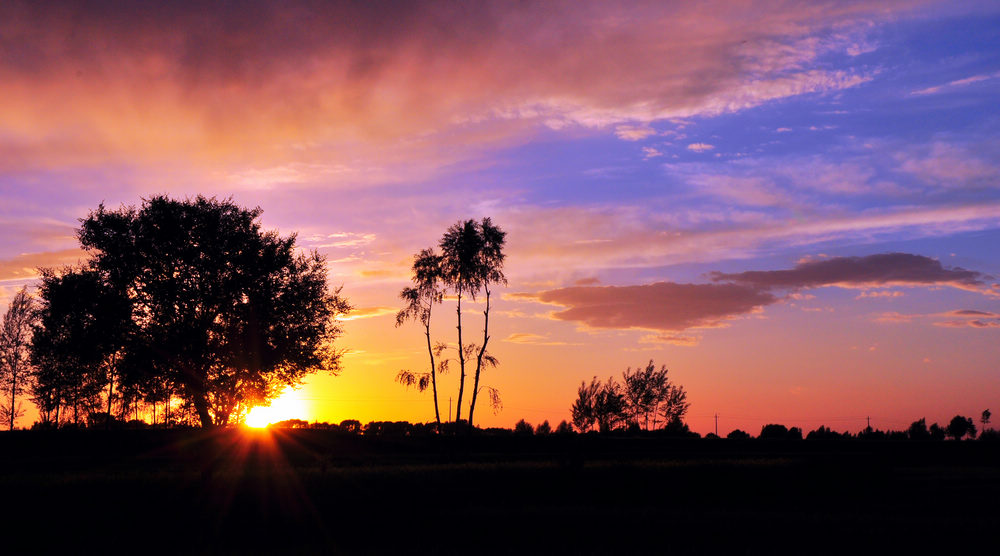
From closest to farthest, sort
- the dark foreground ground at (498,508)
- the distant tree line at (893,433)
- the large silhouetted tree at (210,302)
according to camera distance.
→ the dark foreground ground at (498,508), the large silhouetted tree at (210,302), the distant tree line at (893,433)

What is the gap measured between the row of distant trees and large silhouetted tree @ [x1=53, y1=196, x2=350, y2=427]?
0.06m

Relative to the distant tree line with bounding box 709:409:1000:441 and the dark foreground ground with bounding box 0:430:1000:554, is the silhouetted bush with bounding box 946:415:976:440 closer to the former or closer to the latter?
the distant tree line with bounding box 709:409:1000:441

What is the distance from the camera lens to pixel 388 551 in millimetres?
19844

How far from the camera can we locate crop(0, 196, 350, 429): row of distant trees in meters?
35.6

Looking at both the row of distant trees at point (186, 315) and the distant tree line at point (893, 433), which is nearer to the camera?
the row of distant trees at point (186, 315)

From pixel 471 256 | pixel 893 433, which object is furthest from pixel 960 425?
pixel 471 256

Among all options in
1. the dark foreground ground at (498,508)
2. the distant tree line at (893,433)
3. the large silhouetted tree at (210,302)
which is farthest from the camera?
the distant tree line at (893,433)

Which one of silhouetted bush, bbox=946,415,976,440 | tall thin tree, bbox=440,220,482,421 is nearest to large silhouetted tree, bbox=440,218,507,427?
tall thin tree, bbox=440,220,482,421

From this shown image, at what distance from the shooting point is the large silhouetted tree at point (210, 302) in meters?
35.4

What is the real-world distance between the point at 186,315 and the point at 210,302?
1.78m

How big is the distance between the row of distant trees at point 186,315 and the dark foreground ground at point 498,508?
3.24 meters

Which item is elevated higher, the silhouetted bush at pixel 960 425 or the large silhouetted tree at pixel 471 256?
the large silhouetted tree at pixel 471 256

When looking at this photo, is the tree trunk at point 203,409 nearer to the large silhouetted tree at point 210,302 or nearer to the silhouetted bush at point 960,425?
the large silhouetted tree at point 210,302

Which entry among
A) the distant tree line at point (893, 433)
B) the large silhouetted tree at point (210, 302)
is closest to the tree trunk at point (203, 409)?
the large silhouetted tree at point (210, 302)
